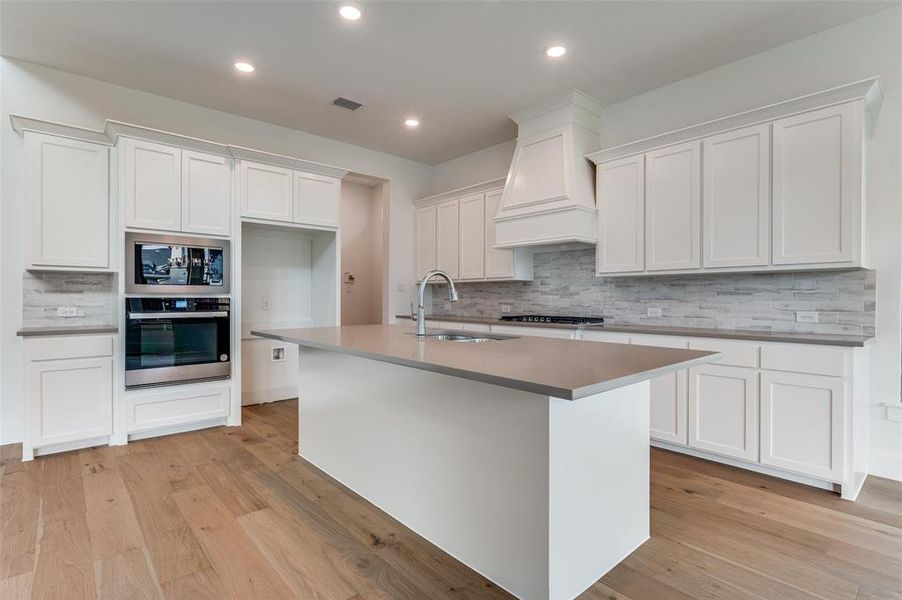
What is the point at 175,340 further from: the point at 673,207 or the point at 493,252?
the point at 673,207

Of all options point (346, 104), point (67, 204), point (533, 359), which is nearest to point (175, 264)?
point (67, 204)

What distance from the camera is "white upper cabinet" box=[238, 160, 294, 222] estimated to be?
390 cm

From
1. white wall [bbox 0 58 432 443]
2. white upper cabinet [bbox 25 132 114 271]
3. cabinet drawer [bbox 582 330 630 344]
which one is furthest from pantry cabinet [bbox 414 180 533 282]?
white upper cabinet [bbox 25 132 114 271]

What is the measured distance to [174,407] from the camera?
3.54m

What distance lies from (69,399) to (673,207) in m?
4.59

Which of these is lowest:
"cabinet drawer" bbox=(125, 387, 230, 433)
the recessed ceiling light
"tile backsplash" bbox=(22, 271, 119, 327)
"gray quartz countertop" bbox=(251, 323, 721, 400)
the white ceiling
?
"cabinet drawer" bbox=(125, 387, 230, 433)

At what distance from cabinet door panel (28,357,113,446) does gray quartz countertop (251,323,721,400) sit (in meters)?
1.85

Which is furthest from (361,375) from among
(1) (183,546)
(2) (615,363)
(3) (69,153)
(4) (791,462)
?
(3) (69,153)

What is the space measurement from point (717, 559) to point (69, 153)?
4708mm

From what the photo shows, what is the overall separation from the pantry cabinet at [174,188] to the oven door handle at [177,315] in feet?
2.18

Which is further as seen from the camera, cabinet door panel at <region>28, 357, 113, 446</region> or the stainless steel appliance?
the stainless steel appliance

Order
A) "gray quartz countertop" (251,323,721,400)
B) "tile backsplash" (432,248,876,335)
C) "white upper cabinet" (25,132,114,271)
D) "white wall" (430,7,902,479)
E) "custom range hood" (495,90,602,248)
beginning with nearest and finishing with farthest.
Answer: "gray quartz countertop" (251,323,721,400) → "white wall" (430,7,902,479) → "tile backsplash" (432,248,876,335) → "white upper cabinet" (25,132,114,271) → "custom range hood" (495,90,602,248)

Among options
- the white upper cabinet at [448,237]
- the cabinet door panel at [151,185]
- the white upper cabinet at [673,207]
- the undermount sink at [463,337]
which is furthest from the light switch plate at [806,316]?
the cabinet door panel at [151,185]

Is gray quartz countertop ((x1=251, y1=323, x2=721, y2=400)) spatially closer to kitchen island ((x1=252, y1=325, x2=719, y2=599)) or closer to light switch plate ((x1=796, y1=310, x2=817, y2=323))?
kitchen island ((x1=252, y1=325, x2=719, y2=599))
